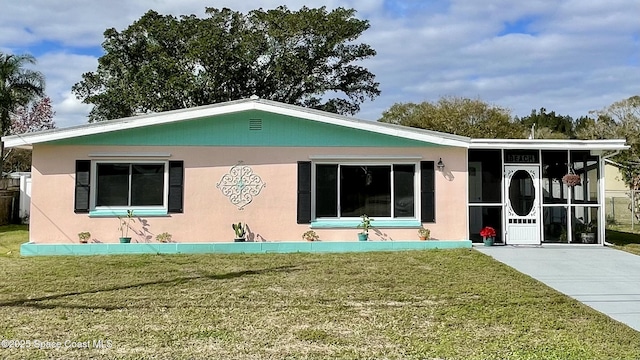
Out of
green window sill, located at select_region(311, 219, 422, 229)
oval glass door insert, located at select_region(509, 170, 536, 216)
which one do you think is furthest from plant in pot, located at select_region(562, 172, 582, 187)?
green window sill, located at select_region(311, 219, 422, 229)

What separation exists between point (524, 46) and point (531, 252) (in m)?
11.1

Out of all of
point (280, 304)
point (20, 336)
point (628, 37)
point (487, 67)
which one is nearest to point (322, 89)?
point (487, 67)

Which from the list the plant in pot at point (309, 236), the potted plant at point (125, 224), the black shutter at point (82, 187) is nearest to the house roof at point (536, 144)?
the plant in pot at point (309, 236)

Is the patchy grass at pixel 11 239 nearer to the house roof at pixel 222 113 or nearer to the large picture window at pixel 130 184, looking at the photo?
the large picture window at pixel 130 184

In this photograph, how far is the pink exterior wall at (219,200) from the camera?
10805 mm

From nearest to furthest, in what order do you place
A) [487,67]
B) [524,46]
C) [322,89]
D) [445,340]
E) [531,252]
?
1. [445,340]
2. [531,252]
3. [524,46]
4. [322,89]
5. [487,67]

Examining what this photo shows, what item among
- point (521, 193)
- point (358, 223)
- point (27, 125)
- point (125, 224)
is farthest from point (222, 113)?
point (27, 125)

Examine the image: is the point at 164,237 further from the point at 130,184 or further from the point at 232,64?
the point at 232,64

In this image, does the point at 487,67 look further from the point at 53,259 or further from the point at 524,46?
the point at 53,259

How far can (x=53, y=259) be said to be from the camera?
9.63m

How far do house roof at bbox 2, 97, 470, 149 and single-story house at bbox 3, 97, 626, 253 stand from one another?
2 centimetres

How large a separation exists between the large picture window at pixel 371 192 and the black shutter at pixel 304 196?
377mm

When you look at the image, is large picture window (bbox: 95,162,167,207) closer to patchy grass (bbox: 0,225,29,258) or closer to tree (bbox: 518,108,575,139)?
patchy grass (bbox: 0,225,29,258)

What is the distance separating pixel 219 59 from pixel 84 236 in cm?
1349
